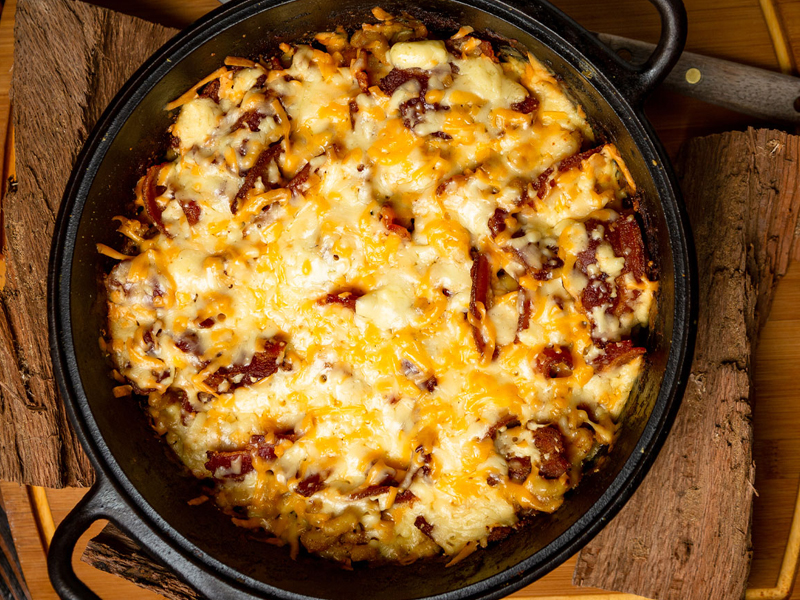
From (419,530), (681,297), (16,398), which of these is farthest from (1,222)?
(681,297)

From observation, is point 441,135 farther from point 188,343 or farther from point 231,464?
point 231,464

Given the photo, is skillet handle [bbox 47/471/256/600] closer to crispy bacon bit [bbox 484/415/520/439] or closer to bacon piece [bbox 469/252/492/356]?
crispy bacon bit [bbox 484/415/520/439]

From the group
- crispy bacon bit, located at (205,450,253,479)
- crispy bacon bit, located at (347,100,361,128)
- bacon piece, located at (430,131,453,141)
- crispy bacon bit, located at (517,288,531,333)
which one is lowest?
crispy bacon bit, located at (205,450,253,479)

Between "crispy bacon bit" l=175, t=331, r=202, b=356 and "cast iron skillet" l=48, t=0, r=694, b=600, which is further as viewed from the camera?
"crispy bacon bit" l=175, t=331, r=202, b=356

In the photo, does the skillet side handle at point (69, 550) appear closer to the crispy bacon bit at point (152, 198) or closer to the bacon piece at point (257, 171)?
the crispy bacon bit at point (152, 198)

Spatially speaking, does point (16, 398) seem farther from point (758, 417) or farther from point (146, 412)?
point (758, 417)

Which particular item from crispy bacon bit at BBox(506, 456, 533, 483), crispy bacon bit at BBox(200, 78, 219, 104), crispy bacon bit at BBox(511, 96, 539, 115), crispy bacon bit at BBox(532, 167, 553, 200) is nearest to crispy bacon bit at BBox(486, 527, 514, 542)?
crispy bacon bit at BBox(506, 456, 533, 483)

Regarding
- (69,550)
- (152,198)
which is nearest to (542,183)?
(152,198)
